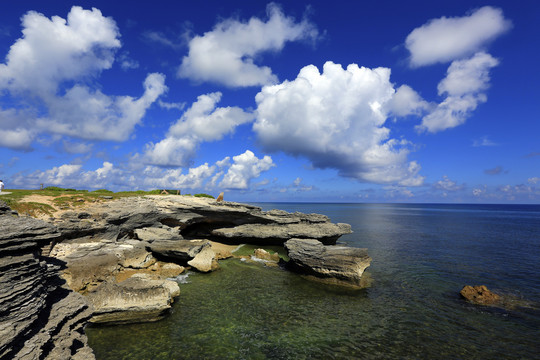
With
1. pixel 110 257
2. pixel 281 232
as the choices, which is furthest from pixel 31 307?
pixel 281 232

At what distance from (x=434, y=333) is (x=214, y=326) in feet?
45.3

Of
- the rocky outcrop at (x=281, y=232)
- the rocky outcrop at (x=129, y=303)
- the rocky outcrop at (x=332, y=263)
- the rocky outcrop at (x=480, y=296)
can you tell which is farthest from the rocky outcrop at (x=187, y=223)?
the rocky outcrop at (x=480, y=296)

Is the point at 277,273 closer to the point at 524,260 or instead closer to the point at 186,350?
the point at 186,350

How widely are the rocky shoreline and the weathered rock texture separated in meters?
0.03

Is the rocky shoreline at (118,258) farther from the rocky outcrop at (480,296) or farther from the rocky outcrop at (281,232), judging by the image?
the rocky outcrop at (480,296)

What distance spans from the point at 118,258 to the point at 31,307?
14.4 m

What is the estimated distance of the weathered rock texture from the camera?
887 cm

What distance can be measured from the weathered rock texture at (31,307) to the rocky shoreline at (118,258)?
0.11ft

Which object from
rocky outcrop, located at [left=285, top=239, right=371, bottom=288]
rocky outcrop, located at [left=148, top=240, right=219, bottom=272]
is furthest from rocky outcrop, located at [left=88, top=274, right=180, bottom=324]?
rocky outcrop, located at [left=285, top=239, right=371, bottom=288]

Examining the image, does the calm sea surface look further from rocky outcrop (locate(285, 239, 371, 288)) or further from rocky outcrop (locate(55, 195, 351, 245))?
rocky outcrop (locate(55, 195, 351, 245))

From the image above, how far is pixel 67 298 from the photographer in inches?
503

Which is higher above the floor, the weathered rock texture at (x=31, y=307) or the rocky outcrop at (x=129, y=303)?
the weathered rock texture at (x=31, y=307)

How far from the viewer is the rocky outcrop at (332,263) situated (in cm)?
2339

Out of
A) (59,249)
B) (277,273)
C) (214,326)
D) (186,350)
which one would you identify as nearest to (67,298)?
(186,350)
